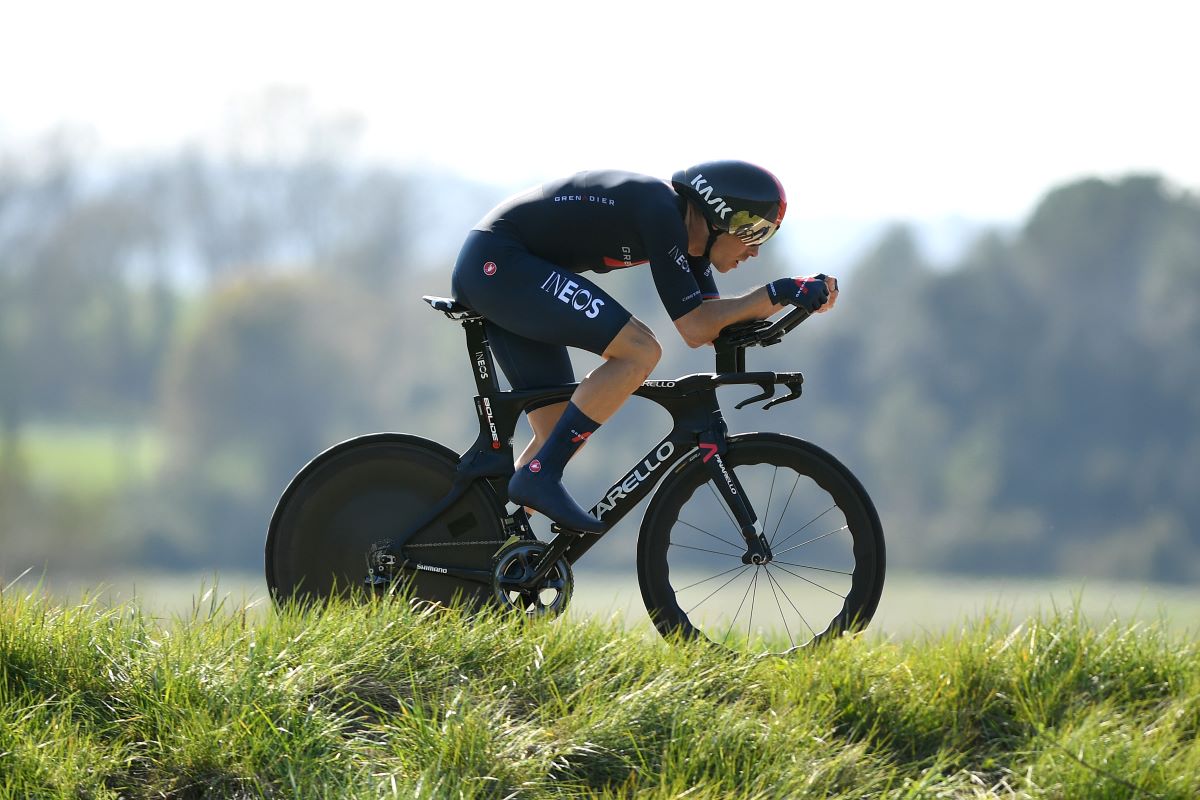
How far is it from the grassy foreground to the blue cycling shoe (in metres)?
0.49

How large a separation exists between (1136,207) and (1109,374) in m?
15.7

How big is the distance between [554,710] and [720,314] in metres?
1.58

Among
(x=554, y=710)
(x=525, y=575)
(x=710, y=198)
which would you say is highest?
(x=710, y=198)

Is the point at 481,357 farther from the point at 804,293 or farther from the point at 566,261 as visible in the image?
the point at 804,293

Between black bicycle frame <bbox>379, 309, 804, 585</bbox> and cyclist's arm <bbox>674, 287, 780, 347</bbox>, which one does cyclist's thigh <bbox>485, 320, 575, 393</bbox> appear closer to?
black bicycle frame <bbox>379, 309, 804, 585</bbox>

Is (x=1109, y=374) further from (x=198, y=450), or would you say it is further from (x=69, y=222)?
(x=69, y=222)

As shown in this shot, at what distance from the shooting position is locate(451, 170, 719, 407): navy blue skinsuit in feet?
16.0

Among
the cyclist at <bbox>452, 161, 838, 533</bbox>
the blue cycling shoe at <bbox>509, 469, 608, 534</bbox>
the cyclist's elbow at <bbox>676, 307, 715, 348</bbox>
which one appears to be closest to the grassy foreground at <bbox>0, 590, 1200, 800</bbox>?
the blue cycling shoe at <bbox>509, 469, 608, 534</bbox>

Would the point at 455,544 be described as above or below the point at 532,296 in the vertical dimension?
below

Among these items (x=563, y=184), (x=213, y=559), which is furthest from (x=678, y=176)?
(x=213, y=559)

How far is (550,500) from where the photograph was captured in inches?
193

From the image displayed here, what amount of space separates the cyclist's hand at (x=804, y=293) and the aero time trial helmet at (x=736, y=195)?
237mm

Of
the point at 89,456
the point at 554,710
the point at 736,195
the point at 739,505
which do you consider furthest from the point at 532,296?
the point at 89,456

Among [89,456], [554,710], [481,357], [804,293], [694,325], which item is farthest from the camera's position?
[89,456]
